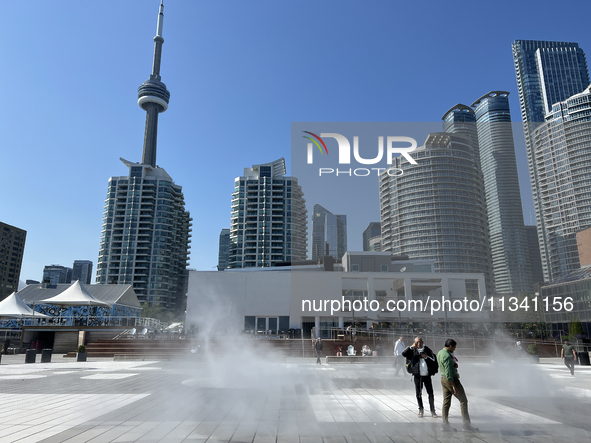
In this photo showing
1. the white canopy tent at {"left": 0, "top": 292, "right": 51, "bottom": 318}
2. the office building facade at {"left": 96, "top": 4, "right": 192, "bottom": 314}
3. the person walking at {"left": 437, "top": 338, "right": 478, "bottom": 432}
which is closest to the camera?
the person walking at {"left": 437, "top": 338, "right": 478, "bottom": 432}

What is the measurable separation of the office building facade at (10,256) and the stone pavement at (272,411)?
15433 centimetres

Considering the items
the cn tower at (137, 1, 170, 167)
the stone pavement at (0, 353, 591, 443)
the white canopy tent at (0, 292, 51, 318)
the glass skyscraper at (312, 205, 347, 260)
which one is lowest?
the stone pavement at (0, 353, 591, 443)

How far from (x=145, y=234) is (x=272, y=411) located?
375ft

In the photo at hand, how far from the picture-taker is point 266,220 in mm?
115312

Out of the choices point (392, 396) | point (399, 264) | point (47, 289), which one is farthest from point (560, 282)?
point (47, 289)

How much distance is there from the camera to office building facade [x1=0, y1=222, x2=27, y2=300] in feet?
438

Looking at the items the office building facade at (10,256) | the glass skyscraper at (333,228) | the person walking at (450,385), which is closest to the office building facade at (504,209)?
the glass skyscraper at (333,228)

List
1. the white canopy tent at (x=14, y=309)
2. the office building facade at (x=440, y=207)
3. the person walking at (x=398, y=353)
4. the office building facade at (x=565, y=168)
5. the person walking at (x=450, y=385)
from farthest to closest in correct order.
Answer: the office building facade at (x=440, y=207) → the office building facade at (x=565, y=168) → the white canopy tent at (x=14, y=309) → the person walking at (x=398, y=353) → the person walking at (x=450, y=385)

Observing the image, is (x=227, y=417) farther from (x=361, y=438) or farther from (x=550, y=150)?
(x=550, y=150)

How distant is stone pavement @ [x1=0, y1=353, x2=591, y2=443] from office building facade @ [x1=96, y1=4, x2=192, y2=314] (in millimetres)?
102214

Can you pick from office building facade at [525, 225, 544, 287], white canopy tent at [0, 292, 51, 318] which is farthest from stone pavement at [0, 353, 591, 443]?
office building facade at [525, 225, 544, 287]

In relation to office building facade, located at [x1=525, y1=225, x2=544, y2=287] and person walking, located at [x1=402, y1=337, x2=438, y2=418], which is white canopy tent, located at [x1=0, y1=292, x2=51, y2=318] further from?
office building facade, located at [x1=525, y1=225, x2=544, y2=287]

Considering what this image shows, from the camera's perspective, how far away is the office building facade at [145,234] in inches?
4299

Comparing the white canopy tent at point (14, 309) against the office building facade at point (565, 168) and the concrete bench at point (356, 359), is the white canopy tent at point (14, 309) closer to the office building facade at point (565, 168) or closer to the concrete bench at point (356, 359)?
the concrete bench at point (356, 359)
